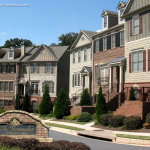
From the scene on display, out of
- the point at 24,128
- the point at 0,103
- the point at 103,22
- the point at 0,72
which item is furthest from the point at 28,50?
the point at 24,128

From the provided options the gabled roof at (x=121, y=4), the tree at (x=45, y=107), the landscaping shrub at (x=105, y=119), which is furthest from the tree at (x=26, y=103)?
the landscaping shrub at (x=105, y=119)

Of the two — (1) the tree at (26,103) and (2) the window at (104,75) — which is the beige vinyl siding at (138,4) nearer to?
(2) the window at (104,75)

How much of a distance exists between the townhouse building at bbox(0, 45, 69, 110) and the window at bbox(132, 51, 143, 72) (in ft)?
81.7

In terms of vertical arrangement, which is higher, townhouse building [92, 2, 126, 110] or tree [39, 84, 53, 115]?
townhouse building [92, 2, 126, 110]

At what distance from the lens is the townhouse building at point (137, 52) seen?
25344 millimetres

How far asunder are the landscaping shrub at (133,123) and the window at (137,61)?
554 centimetres

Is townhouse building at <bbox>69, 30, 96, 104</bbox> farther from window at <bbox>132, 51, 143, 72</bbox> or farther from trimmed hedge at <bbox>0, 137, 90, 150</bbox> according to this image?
trimmed hedge at <bbox>0, 137, 90, 150</bbox>

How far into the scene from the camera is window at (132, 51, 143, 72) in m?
26.4

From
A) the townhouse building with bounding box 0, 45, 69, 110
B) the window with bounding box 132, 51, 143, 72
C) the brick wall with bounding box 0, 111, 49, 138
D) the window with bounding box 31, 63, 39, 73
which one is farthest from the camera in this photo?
the window with bounding box 31, 63, 39, 73

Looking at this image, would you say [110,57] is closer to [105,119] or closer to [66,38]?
[105,119]

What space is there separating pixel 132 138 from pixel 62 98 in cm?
1838

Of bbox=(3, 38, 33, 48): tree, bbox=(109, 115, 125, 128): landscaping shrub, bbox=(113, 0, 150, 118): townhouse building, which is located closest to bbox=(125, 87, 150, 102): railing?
bbox=(113, 0, 150, 118): townhouse building

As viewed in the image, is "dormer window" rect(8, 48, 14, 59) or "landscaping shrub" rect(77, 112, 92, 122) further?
"dormer window" rect(8, 48, 14, 59)

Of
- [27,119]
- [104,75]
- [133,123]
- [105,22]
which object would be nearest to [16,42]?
[105,22]
